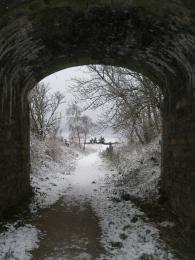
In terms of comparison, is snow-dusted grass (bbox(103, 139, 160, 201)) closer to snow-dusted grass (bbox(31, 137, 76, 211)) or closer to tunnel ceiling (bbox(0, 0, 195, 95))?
snow-dusted grass (bbox(31, 137, 76, 211))

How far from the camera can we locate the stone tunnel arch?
6266 millimetres

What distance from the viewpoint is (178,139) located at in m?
8.09

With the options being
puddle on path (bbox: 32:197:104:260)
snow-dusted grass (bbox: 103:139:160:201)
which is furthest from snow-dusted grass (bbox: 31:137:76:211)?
snow-dusted grass (bbox: 103:139:160:201)

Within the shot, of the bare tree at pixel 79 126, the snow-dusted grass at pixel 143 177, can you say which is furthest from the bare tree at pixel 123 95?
the bare tree at pixel 79 126

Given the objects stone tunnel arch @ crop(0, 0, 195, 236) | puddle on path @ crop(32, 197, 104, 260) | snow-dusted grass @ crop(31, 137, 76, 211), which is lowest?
puddle on path @ crop(32, 197, 104, 260)

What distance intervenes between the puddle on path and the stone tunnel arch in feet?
3.43

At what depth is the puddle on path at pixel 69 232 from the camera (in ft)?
19.7

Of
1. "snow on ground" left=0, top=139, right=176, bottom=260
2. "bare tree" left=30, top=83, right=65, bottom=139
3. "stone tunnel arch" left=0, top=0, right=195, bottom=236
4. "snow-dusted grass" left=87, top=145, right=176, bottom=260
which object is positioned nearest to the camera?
"snow-dusted grass" left=87, top=145, right=176, bottom=260

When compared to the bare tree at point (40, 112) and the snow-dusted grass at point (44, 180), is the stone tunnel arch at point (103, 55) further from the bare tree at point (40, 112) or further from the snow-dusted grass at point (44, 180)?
the bare tree at point (40, 112)

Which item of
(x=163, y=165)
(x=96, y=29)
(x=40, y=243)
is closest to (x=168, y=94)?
(x=163, y=165)

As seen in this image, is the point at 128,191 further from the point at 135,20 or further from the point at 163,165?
the point at 135,20

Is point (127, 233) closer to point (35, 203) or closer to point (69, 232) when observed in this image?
point (69, 232)

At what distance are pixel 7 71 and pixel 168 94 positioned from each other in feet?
13.8

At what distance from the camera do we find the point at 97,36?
25.2 feet
